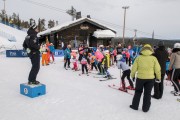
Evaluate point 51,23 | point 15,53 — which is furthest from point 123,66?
point 51,23

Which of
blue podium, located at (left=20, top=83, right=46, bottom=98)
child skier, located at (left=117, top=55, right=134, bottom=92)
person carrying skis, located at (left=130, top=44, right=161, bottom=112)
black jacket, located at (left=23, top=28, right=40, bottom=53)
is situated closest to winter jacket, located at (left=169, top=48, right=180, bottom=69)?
child skier, located at (left=117, top=55, right=134, bottom=92)

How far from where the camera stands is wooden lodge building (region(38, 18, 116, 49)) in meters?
25.6

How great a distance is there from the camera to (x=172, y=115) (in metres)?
4.96

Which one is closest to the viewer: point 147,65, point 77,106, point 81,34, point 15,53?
point 147,65

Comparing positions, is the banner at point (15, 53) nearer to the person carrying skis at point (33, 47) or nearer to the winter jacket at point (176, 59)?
the person carrying skis at point (33, 47)

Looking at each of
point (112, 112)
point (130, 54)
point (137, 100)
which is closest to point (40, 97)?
point (112, 112)

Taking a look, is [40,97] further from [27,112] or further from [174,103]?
[174,103]

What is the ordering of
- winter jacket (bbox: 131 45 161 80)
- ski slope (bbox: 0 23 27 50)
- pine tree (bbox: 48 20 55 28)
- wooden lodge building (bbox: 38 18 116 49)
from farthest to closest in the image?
1. pine tree (bbox: 48 20 55 28)
2. ski slope (bbox: 0 23 27 50)
3. wooden lodge building (bbox: 38 18 116 49)
4. winter jacket (bbox: 131 45 161 80)

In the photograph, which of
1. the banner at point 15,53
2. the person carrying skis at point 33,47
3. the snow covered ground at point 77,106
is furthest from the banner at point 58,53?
the person carrying skis at point 33,47

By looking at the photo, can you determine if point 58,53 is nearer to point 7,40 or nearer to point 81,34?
point 81,34

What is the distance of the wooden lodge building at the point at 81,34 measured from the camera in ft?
84.1

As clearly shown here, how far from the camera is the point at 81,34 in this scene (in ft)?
88.6

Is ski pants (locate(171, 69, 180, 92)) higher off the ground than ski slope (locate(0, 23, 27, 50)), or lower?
lower

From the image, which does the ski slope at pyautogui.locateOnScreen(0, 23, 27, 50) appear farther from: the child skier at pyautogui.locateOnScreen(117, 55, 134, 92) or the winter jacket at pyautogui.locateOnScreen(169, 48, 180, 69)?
the winter jacket at pyautogui.locateOnScreen(169, 48, 180, 69)
